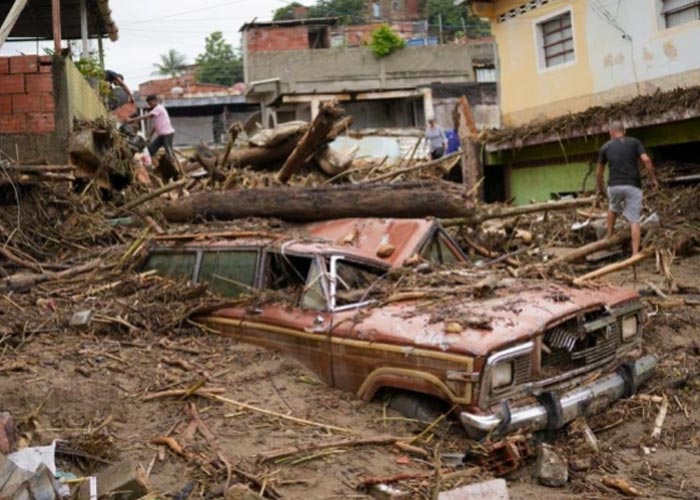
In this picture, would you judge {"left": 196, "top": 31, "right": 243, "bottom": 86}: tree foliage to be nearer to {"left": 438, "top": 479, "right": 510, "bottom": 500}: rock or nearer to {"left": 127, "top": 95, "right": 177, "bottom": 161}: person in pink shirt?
{"left": 127, "top": 95, "right": 177, "bottom": 161}: person in pink shirt

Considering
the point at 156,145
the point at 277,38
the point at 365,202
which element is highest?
the point at 277,38

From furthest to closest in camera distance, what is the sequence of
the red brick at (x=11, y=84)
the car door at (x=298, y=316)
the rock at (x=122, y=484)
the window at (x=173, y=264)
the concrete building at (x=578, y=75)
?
the concrete building at (x=578, y=75) < the red brick at (x=11, y=84) < the window at (x=173, y=264) < the car door at (x=298, y=316) < the rock at (x=122, y=484)

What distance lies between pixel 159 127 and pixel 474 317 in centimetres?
1071

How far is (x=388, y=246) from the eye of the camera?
7621 mm

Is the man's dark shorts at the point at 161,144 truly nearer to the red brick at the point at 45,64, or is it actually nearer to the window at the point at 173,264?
the red brick at the point at 45,64

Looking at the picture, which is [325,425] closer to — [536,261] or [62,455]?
[62,455]

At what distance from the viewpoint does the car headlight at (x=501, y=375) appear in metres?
5.27

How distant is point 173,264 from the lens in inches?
323

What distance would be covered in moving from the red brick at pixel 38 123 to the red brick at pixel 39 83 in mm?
311

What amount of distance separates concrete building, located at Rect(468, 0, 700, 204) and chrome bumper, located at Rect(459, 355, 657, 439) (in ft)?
27.7

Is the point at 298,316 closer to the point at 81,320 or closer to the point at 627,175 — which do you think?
the point at 81,320

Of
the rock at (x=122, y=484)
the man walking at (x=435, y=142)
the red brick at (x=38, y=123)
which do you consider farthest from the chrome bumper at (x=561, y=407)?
the man walking at (x=435, y=142)

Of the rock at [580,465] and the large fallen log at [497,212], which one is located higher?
the large fallen log at [497,212]

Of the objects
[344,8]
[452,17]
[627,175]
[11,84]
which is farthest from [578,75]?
[344,8]
